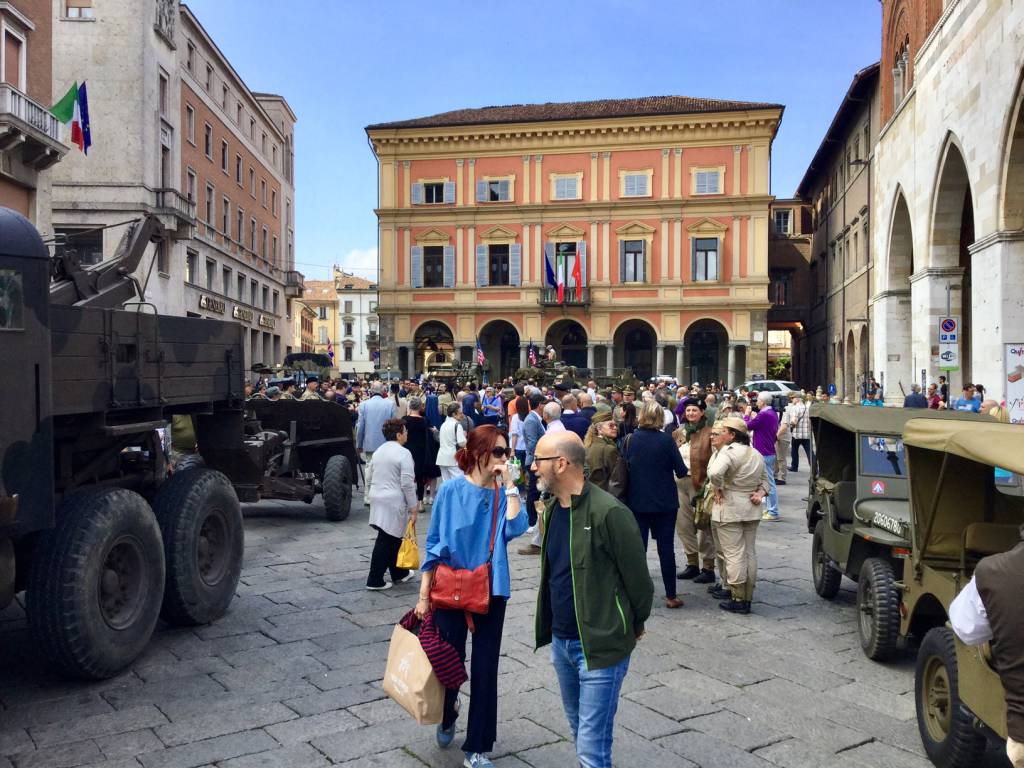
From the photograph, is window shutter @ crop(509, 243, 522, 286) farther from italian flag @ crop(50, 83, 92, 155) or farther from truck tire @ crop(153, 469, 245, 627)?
truck tire @ crop(153, 469, 245, 627)

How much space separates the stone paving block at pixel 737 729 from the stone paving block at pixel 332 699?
6.05 feet

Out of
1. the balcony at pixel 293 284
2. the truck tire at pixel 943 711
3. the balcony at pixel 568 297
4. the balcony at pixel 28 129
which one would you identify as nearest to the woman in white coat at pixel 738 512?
the truck tire at pixel 943 711

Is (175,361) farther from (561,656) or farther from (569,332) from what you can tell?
(569,332)

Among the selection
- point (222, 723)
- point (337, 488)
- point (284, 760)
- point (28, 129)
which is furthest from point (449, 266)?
point (284, 760)

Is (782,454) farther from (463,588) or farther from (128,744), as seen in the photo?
(128,744)

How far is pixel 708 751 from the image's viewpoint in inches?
165

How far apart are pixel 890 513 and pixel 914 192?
52.9ft

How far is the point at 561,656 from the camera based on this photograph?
3.54 meters

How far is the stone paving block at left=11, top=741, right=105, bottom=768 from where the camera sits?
400 cm

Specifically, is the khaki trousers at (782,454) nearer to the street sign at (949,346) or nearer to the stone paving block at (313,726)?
the street sign at (949,346)

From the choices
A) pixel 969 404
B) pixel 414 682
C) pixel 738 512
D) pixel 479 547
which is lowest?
pixel 414 682

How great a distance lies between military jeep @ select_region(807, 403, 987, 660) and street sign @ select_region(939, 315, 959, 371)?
8.06m

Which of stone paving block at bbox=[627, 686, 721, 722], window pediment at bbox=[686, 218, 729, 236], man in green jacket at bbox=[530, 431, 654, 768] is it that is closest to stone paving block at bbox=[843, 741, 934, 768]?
stone paving block at bbox=[627, 686, 721, 722]

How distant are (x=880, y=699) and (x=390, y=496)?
13.0ft
